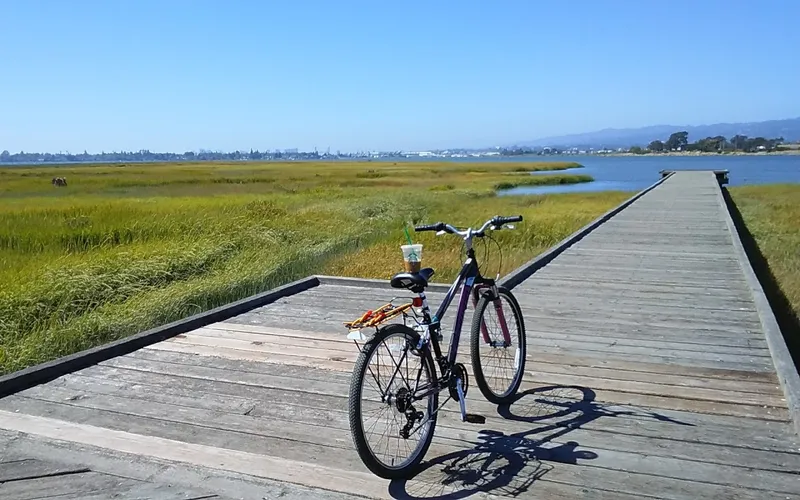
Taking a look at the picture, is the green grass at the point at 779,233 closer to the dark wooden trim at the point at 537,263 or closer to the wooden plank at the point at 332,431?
the dark wooden trim at the point at 537,263

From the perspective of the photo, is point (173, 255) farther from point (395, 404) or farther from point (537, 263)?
point (395, 404)

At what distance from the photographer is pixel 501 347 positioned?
3674 millimetres

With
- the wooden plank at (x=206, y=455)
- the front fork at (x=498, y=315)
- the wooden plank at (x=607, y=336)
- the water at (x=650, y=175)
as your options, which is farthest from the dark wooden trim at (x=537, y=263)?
the water at (x=650, y=175)

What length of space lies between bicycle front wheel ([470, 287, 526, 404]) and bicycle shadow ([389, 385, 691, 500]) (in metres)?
0.11

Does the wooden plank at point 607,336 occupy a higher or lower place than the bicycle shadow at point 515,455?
higher

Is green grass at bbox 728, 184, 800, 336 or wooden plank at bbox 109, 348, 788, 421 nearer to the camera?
wooden plank at bbox 109, 348, 788, 421

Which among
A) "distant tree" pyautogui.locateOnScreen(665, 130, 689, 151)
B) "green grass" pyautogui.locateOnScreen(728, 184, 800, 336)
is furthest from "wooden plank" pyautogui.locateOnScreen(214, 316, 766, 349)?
"distant tree" pyautogui.locateOnScreen(665, 130, 689, 151)

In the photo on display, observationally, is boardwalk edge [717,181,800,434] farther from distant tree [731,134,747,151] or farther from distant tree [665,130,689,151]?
distant tree [665,130,689,151]

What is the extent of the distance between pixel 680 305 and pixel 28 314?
6.89m

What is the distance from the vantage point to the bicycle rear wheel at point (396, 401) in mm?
2688

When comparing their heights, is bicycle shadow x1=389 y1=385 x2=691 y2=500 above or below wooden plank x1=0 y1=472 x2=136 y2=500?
below

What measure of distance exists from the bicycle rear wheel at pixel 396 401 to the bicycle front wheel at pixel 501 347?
61 cm

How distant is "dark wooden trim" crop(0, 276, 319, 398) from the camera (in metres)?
3.87

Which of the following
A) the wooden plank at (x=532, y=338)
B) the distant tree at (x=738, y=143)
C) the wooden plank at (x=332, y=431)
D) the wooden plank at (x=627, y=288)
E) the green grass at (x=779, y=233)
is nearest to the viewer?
the wooden plank at (x=332, y=431)
